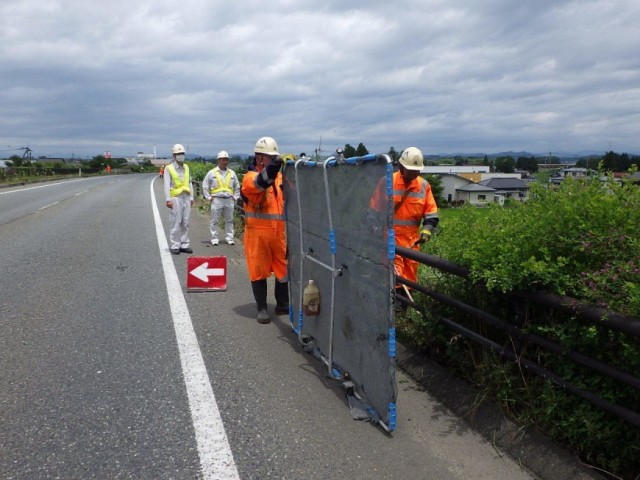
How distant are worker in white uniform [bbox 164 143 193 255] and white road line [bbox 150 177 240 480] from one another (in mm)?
4160

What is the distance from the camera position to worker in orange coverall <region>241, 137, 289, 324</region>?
211 inches

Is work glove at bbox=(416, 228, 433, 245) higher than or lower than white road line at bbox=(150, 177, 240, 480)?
higher

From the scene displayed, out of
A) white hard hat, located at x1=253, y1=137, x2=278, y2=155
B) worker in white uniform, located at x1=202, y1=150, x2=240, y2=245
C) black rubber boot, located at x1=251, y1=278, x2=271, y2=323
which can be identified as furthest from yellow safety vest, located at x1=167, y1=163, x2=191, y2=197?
white hard hat, located at x1=253, y1=137, x2=278, y2=155

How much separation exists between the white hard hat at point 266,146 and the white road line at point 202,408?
6.60ft

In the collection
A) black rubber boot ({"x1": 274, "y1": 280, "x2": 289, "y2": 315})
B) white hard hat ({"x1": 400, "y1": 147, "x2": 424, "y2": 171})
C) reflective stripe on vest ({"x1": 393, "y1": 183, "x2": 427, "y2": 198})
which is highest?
white hard hat ({"x1": 400, "y1": 147, "x2": 424, "y2": 171})

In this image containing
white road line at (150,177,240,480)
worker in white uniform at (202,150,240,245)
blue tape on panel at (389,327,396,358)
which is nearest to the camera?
white road line at (150,177,240,480)

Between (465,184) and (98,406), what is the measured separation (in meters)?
97.4

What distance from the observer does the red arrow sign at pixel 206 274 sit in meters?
7.13

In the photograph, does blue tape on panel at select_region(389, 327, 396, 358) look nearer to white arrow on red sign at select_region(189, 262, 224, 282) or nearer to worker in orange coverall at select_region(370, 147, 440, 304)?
worker in orange coverall at select_region(370, 147, 440, 304)

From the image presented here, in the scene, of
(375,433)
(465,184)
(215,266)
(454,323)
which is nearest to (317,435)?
(375,433)

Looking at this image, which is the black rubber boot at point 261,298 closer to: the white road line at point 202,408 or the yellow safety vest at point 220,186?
the white road line at point 202,408

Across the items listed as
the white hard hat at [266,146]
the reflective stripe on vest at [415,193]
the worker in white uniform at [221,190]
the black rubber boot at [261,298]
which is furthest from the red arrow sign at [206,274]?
the worker in white uniform at [221,190]

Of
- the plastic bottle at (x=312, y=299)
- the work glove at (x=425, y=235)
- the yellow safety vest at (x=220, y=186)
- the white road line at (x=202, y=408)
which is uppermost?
the yellow safety vest at (x=220, y=186)

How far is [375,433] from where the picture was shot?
3.46 meters
